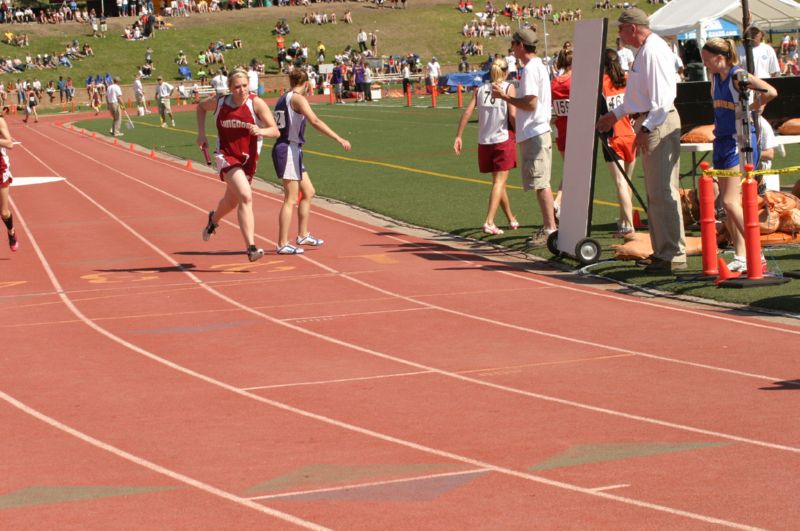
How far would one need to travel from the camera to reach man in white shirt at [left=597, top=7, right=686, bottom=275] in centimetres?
1158

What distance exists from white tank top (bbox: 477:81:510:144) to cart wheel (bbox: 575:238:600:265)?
2399mm

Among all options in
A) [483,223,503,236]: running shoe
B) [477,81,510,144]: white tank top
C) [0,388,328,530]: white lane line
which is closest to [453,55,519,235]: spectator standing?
[477,81,510,144]: white tank top

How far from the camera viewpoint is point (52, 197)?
23.9 meters

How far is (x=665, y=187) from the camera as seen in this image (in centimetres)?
1190

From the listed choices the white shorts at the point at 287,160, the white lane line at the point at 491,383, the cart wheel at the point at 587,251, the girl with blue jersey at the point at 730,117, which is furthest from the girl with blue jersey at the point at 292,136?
the girl with blue jersey at the point at 730,117

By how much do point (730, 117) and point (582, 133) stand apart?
62.5 inches

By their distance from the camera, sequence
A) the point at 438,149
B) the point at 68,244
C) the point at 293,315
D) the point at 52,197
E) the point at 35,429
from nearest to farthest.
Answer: the point at 35,429 < the point at 293,315 < the point at 68,244 < the point at 52,197 < the point at 438,149

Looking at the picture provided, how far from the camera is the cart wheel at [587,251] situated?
12.8 metres

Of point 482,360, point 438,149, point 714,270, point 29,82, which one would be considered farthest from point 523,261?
point 29,82

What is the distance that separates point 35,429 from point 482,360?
301cm

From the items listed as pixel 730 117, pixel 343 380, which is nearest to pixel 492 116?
pixel 730 117

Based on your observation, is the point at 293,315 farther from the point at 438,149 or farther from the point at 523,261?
the point at 438,149

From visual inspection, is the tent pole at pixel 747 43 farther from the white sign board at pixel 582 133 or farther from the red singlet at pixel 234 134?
the red singlet at pixel 234 134

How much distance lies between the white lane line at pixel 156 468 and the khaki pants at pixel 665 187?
19.0 ft
